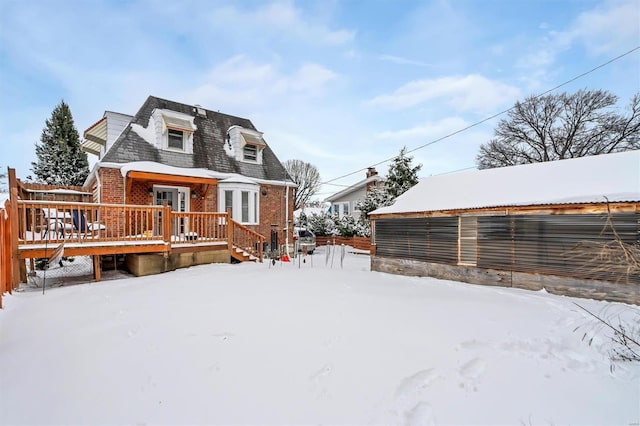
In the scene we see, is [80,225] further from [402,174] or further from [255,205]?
[402,174]

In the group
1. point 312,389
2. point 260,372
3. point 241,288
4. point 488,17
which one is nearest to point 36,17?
point 241,288

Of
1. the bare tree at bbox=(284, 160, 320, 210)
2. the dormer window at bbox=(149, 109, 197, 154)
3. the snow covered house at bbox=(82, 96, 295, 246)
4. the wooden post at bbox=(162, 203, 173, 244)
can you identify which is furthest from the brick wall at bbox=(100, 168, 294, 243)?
the bare tree at bbox=(284, 160, 320, 210)

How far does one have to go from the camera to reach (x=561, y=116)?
2005 cm

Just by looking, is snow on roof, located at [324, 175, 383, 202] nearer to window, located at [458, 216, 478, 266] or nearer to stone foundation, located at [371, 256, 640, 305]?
stone foundation, located at [371, 256, 640, 305]

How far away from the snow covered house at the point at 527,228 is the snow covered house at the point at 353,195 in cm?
1366

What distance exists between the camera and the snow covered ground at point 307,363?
90.5 inches

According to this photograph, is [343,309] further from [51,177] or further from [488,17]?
[51,177]

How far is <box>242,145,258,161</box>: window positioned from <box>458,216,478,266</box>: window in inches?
420

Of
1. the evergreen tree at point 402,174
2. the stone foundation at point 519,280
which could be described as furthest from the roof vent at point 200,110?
the stone foundation at point 519,280

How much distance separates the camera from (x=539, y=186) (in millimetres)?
7004

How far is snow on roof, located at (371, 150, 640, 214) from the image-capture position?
589cm

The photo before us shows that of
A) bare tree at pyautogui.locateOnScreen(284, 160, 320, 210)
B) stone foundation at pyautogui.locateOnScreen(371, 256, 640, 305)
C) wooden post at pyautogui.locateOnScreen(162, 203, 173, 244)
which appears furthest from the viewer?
bare tree at pyautogui.locateOnScreen(284, 160, 320, 210)

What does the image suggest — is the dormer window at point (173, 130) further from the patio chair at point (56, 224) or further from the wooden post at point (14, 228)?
the wooden post at point (14, 228)

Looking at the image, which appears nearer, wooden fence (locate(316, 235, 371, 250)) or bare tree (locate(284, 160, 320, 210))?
wooden fence (locate(316, 235, 371, 250))
